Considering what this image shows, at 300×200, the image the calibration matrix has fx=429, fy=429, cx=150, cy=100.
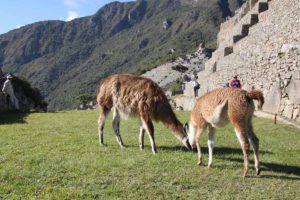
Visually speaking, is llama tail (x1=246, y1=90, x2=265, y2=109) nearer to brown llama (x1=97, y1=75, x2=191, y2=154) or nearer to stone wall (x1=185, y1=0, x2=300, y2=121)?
brown llama (x1=97, y1=75, x2=191, y2=154)

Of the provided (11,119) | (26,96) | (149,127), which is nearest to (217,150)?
(149,127)

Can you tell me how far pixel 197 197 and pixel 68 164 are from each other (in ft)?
10.3

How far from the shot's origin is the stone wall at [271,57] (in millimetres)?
21016

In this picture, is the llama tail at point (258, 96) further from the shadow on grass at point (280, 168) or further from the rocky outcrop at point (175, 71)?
the rocky outcrop at point (175, 71)

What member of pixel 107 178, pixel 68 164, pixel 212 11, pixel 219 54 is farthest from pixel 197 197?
pixel 212 11

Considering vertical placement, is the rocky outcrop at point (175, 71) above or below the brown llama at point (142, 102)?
above

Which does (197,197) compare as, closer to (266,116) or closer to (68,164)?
(68,164)

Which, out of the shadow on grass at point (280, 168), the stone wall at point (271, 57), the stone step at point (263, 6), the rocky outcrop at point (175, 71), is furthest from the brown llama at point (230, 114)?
the rocky outcrop at point (175, 71)

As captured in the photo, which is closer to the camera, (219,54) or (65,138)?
(65,138)

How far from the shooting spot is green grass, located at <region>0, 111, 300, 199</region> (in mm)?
7582

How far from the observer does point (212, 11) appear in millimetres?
196875

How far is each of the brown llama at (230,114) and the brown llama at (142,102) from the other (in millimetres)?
877

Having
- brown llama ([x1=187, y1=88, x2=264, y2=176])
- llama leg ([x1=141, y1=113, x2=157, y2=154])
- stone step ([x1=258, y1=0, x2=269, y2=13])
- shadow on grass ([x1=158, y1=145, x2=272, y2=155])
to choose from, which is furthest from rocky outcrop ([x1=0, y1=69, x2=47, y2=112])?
brown llama ([x1=187, y1=88, x2=264, y2=176])

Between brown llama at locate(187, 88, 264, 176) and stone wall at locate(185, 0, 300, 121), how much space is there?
1161 cm
